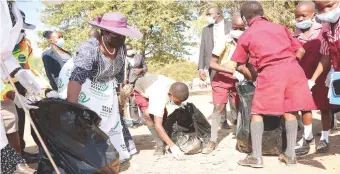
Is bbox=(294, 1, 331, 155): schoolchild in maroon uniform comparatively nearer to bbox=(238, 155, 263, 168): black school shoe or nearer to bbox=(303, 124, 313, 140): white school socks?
bbox=(303, 124, 313, 140): white school socks

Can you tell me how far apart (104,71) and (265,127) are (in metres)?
1.85

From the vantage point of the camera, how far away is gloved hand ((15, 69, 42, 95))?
285 centimetres

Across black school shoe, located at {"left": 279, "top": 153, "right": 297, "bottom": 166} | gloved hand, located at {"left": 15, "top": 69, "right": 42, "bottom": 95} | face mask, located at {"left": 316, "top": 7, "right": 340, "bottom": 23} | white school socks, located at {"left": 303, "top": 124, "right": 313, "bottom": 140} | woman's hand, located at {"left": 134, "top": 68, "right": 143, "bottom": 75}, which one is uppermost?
face mask, located at {"left": 316, "top": 7, "right": 340, "bottom": 23}

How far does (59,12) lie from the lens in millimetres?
23391

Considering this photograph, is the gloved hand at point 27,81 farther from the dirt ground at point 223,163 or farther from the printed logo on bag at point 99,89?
the dirt ground at point 223,163

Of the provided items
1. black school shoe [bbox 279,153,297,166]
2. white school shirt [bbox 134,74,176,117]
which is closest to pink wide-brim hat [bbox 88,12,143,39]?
white school shirt [bbox 134,74,176,117]

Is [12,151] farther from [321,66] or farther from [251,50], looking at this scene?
[321,66]

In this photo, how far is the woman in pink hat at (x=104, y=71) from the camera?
3.61 m

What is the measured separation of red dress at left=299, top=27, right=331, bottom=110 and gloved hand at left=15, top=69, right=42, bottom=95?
121 inches

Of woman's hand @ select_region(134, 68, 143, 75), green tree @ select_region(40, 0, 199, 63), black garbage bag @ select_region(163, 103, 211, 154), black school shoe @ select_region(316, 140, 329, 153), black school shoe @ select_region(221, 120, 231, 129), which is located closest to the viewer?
black school shoe @ select_region(316, 140, 329, 153)

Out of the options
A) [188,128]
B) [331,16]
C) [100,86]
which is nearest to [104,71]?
[100,86]

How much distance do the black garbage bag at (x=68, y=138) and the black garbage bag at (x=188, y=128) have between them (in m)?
1.50

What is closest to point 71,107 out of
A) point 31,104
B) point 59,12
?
point 31,104

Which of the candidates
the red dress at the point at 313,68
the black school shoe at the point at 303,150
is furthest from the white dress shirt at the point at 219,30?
the black school shoe at the point at 303,150
